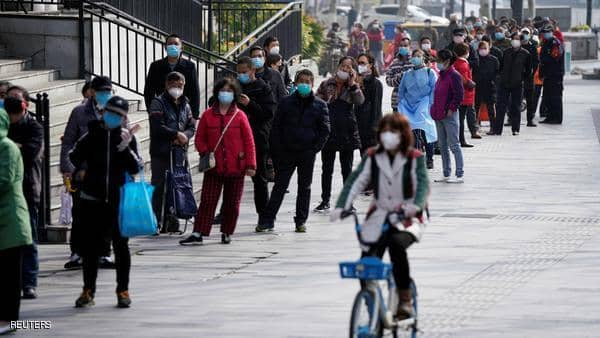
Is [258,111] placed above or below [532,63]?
below

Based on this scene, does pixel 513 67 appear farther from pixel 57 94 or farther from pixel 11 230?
pixel 11 230

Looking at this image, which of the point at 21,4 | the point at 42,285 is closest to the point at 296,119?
the point at 42,285

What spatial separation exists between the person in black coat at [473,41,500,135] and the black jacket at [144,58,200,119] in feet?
34.3

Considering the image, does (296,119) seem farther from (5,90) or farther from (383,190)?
(383,190)

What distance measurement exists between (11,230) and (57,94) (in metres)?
10.0

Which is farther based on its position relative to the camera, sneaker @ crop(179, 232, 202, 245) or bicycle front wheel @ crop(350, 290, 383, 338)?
sneaker @ crop(179, 232, 202, 245)

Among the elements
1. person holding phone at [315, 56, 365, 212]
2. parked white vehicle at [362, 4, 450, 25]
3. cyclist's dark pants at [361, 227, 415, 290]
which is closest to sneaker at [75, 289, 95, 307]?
cyclist's dark pants at [361, 227, 415, 290]

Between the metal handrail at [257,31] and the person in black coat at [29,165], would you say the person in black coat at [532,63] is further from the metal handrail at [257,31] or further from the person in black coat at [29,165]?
the person in black coat at [29,165]

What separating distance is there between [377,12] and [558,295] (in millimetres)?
73501

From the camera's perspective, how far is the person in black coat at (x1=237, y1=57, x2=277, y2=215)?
53.2 ft

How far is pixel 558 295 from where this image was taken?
39.6 feet

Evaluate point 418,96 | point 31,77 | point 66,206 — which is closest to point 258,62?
point 418,96

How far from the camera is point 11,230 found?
34.0ft

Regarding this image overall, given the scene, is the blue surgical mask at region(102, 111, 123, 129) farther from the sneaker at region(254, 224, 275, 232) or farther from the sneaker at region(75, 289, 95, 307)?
the sneaker at region(254, 224, 275, 232)
